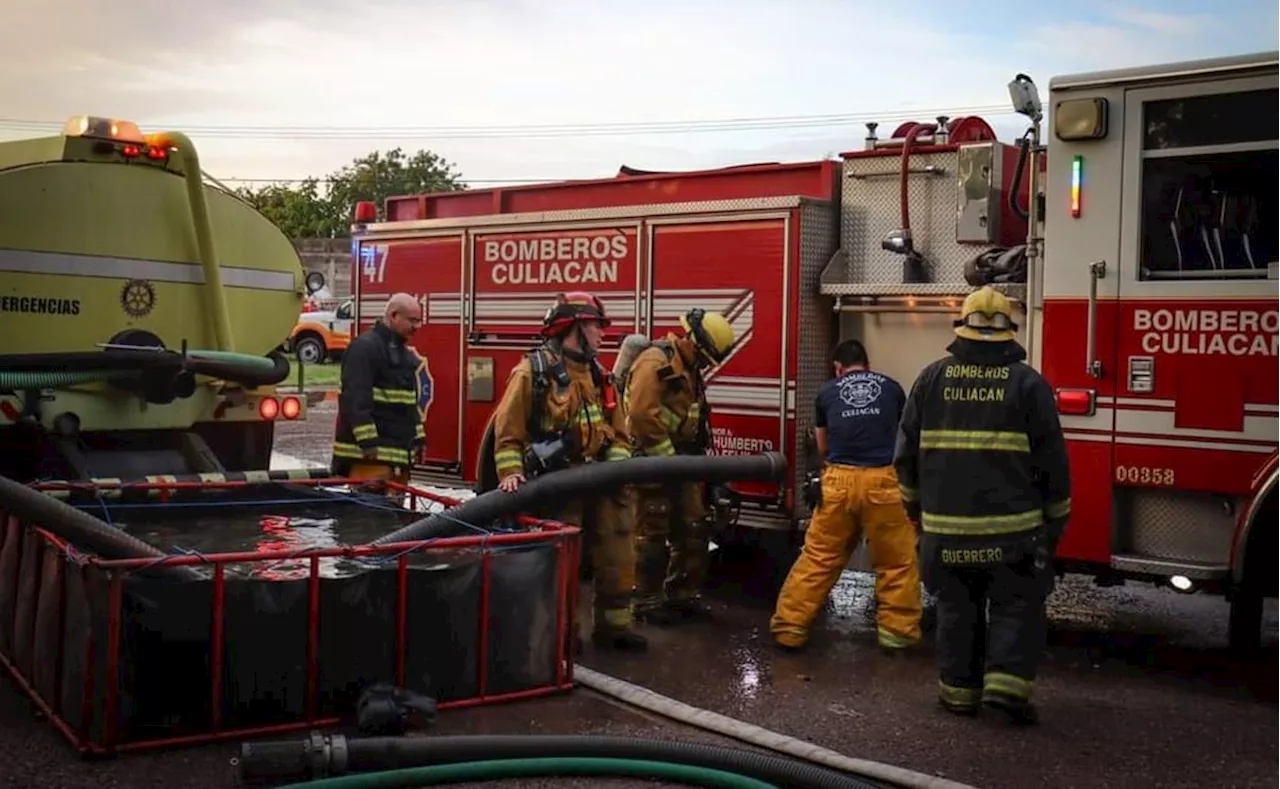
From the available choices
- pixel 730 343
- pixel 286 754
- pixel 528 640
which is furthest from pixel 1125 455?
pixel 286 754

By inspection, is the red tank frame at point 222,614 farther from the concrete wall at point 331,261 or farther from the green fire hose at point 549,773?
the concrete wall at point 331,261

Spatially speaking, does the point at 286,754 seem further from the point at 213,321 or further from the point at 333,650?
the point at 213,321

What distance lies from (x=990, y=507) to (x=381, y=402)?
3387mm

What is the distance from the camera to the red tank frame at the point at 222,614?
485 cm

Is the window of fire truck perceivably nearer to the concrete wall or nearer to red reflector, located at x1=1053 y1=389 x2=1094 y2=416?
red reflector, located at x1=1053 y1=389 x2=1094 y2=416

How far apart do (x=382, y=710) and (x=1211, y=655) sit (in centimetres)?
405

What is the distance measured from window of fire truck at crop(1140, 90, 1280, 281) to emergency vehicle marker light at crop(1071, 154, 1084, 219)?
0.26 meters

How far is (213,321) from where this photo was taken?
7906 mm

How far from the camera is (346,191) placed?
46.1 m

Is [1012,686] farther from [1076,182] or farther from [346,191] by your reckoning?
[346,191]

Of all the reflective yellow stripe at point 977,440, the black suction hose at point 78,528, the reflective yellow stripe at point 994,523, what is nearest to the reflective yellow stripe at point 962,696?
the reflective yellow stripe at point 994,523

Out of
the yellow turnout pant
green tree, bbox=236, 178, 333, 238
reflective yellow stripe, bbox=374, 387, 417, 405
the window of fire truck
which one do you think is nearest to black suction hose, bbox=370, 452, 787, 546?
the yellow turnout pant

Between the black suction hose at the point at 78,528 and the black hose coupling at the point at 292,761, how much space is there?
81cm

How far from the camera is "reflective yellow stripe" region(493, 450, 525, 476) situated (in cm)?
634
